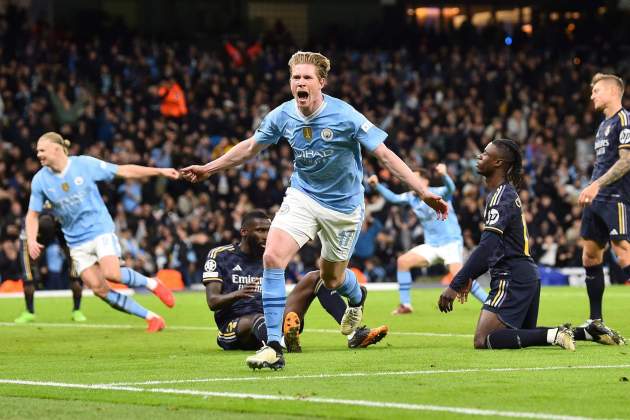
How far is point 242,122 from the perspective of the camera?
33.8m

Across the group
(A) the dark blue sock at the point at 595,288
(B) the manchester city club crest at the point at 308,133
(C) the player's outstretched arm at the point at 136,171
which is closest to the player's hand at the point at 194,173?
(B) the manchester city club crest at the point at 308,133

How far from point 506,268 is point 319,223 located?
200 centimetres

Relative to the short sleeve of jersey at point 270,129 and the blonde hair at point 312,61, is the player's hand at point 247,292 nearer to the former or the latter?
the short sleeve of jersey at point 270,129

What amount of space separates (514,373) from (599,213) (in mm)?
4473

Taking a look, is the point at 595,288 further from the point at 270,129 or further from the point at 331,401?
the point at 331,401

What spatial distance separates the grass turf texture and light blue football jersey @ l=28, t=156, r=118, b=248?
1380 millimetres

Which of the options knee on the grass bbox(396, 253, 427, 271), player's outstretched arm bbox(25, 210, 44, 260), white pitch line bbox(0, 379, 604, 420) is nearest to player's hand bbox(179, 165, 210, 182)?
white pitch line bbox(0, 379, 604, 420)

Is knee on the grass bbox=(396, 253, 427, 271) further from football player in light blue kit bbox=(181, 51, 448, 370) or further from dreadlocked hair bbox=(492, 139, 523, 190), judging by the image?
football player in light blue kit bbox=(181, 51, 448, 370)

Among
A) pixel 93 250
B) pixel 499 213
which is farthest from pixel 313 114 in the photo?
pixel 93 250

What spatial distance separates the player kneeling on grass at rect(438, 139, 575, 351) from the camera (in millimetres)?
11109

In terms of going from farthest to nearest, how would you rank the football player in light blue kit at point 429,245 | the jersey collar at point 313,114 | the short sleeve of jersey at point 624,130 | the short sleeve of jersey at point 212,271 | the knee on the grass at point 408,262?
the knee on the grass at point 408,262
the football player in light blue kit at point 429,245
the short sleeve of jersey at point 624,130
the short sleeve of jersey at point 212,271
the jersey collar at point 313,114

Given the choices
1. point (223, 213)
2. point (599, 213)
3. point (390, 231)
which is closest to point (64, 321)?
point (599, 213)

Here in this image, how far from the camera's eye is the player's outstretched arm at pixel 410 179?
374 inches

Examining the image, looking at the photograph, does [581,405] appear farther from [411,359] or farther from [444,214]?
[411,359]
